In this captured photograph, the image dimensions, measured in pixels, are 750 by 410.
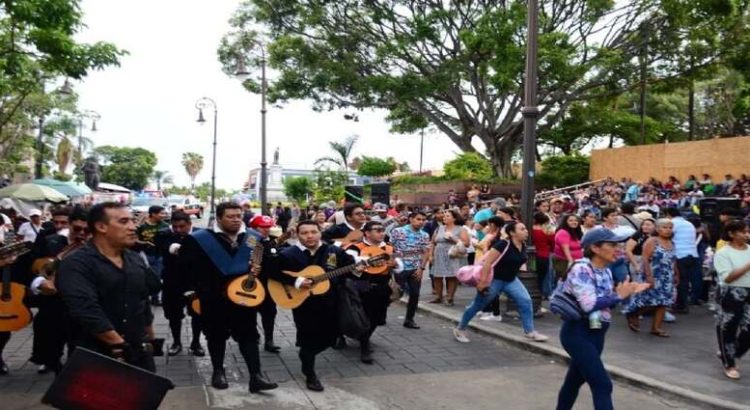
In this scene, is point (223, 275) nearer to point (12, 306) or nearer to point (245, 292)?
point (245, 292)

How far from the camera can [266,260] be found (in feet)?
19.0

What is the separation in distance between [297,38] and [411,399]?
21.0 metres

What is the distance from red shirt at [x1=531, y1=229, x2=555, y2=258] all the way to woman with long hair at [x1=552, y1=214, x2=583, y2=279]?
1.00ft

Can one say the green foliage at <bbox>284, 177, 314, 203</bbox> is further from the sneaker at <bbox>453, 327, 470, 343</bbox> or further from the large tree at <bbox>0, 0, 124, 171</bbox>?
the sneaker at <bbox>453, 327, 470, 343</bbox>

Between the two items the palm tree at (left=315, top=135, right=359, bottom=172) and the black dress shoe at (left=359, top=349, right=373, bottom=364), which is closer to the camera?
the black dress shoe at (left=359, top=349, right=373, bottom=364)

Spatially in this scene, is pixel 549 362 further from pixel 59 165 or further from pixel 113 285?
pixel 59 165

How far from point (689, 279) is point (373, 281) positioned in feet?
19.2

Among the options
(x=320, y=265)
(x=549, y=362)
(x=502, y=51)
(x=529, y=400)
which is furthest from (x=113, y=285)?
(x=502, y=51)

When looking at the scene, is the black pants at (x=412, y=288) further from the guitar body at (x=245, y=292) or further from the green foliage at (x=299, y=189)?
the green foliage at (x=299, y=189)

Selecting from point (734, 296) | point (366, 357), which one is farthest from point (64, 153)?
point (734, 296)

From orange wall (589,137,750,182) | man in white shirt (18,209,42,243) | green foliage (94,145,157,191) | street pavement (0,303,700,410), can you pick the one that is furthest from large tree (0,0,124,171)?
green foliage (94,145,157,191)

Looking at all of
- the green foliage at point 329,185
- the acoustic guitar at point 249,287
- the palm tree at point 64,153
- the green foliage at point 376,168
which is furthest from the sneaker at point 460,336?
the palm tree at point 64,153

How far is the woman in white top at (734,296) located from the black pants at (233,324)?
4619mm

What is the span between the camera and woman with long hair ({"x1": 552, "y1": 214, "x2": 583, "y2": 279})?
938cm
